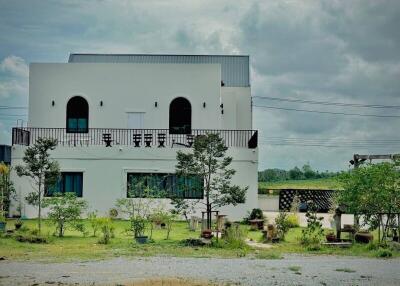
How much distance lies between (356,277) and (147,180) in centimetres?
1466

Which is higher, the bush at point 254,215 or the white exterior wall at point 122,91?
the white exterior wall at point 122,91

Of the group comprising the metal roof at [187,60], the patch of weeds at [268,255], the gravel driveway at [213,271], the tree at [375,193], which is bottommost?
the gravel driveway at [213,271]

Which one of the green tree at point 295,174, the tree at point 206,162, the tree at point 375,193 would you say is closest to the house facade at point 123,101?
the tree at point 206,162

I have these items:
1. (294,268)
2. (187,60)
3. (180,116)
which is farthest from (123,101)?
(294,268)

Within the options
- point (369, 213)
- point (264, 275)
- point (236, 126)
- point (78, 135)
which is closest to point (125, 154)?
point (78, 135)

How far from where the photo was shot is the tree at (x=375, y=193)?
16422 mm

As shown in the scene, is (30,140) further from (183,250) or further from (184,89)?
(183,250)

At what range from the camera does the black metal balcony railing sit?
26.2 m

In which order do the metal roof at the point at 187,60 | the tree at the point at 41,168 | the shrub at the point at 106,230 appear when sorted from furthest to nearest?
the metal roof at the point at 187,60 < the tree at the point at 41,168 < the shrub at the point at 106,230

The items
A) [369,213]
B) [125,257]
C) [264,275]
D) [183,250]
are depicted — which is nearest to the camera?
[264,275]

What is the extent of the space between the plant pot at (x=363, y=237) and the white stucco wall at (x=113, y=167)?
28.2 feet

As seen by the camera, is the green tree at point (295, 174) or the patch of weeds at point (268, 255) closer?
the patch of weeds at point (268, 255)

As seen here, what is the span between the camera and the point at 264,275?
11.8 metres

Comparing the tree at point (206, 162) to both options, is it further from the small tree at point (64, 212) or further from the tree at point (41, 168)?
the tree at point (41, 168)
